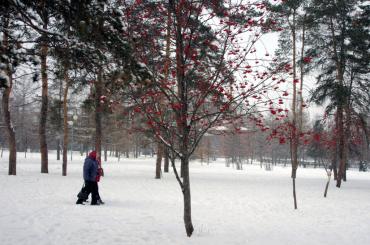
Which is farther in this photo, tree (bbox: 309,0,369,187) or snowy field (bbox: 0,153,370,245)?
tree (bbox: 309,0,369,187)

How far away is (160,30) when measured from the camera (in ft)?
21.2

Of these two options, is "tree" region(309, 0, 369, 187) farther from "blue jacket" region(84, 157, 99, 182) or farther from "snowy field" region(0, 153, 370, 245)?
"blue jacket" region(84, 157, 99, 182)

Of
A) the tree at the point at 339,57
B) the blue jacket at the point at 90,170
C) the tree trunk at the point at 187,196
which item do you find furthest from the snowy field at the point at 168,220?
the tree at the point at 339,57

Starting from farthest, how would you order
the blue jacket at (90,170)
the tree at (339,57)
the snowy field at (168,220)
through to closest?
the tree at (339,57)
the blue jacket at (90,170)
the snowy field at (168,220)

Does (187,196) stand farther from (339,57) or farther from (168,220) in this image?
(339,57)

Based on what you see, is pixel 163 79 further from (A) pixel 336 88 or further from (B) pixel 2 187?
(A) pixel 336 88

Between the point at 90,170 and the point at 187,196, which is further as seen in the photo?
the point at 90,170

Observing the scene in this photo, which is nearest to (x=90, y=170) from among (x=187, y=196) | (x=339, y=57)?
Result: (x=187, y=196)

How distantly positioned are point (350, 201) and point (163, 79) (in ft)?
36.6

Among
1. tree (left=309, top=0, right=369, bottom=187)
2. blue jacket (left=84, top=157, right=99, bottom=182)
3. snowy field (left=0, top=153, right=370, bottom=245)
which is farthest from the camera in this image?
tree (left=309, top=0, right=369, bottom=187)

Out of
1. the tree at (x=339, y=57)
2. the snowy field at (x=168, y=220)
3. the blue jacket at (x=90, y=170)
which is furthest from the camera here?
the tree at (x=339, y=57)

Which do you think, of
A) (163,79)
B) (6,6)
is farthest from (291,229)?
(6,6)

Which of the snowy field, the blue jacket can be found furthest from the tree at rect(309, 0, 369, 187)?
the blue jacket

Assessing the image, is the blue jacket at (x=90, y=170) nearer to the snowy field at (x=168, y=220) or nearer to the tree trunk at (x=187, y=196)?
the snowy field at (x=168, y=220)
